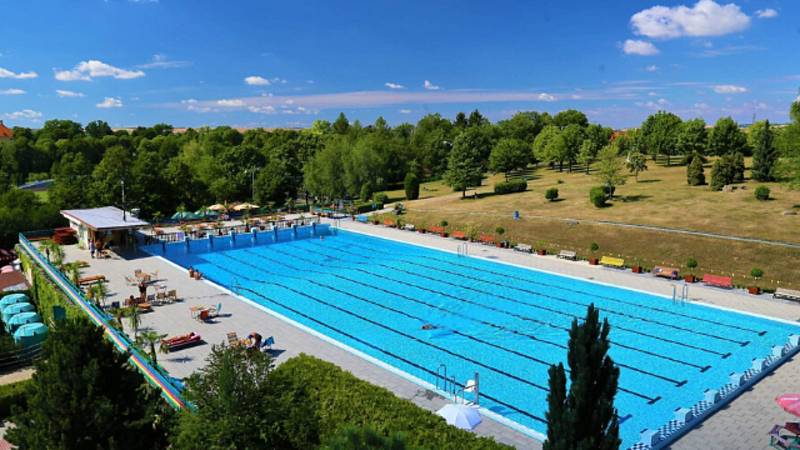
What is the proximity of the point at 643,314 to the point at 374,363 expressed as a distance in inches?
472

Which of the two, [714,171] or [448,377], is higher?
[714,171]

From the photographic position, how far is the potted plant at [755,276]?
22.6 meters

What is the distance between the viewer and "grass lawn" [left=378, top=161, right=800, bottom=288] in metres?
25.8

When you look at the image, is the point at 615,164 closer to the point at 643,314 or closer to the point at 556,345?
the point at 643,314

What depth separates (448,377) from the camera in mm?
15961

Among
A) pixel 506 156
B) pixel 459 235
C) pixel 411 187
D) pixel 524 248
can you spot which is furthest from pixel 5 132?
pixel 524 248

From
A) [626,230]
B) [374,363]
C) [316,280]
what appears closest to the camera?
[374,363]

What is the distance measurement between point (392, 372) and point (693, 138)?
53526mm

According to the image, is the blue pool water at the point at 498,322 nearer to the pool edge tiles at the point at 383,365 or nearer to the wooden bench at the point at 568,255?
the pool edge tiles at the point at 383,365

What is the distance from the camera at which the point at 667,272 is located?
25.3 meters

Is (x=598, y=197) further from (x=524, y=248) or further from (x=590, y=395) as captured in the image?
(x=590, y=395)

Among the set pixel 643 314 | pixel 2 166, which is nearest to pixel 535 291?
pixel 643 314

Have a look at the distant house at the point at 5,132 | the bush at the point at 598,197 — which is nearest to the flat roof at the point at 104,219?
the bush at the point at 598,197

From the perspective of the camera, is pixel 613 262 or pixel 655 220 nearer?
pixel 613 262
